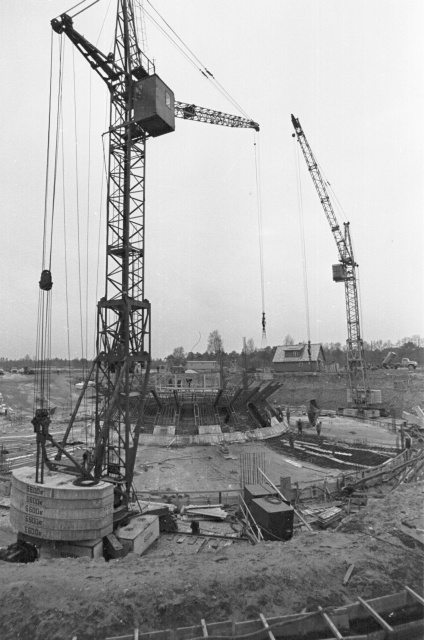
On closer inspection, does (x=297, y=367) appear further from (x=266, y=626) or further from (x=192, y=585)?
(x=266, y=626)

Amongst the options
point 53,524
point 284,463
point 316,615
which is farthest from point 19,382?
point 316,615

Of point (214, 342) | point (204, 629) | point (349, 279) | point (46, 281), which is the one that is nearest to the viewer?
point (204, 629)

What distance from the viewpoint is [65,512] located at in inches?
440

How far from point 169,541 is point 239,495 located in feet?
12.4

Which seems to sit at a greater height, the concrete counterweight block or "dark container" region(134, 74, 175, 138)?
"dark container" region(134, 74, 175, 138)

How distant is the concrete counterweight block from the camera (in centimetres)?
1114

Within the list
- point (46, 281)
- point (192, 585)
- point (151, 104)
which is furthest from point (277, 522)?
point (151, 104)

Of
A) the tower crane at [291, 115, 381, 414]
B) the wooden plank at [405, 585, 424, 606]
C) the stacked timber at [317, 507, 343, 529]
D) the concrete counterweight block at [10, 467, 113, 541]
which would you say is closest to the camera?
the wooden plank at [405, 585, 424, 606]

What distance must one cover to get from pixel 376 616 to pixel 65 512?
27.8 ft

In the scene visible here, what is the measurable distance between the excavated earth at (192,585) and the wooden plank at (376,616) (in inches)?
18.3

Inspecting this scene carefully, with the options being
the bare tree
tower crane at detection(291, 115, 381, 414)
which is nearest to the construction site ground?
tower crane at detection(291, 115, 381, 414)

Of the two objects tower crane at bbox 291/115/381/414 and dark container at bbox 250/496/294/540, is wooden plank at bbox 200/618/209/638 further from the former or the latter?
tower crane at bbox 291/115/381/414

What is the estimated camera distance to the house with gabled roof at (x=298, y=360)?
72.1 meters

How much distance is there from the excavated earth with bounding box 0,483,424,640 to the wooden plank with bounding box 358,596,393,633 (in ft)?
1.52
